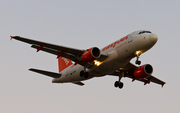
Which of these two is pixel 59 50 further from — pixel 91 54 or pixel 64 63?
pixel 64 63

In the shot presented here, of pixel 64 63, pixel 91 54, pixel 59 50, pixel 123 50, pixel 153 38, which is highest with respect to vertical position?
pixel 64 63

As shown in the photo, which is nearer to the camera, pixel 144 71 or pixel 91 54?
pixel 91 54

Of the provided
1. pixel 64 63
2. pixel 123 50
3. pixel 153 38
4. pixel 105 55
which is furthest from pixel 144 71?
pixel 64 63

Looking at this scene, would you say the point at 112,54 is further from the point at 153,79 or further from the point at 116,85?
the point at 153,79

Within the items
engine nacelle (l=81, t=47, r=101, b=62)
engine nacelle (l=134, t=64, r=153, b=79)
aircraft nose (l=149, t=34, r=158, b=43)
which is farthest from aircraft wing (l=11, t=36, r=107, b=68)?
engine nacelle (l=134, t=64, r=153, b=79)

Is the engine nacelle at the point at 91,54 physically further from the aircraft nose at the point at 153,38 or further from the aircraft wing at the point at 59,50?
the aircraft nose at the point at 153,38

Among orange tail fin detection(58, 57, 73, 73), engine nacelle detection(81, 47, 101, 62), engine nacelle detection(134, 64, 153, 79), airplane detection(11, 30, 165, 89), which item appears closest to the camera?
airplane detection(11, 30, 165, 89)

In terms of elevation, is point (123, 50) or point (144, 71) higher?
point (123, 50)

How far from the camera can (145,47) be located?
33.7 meters

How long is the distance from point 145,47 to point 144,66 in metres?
7.33

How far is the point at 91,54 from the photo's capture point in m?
34.7

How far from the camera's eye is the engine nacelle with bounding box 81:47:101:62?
34.7m

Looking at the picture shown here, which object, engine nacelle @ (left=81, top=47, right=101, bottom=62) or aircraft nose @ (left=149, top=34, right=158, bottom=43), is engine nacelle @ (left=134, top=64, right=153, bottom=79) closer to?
aircraft nose @ (left=149, top=34, right=158, bottom=43)

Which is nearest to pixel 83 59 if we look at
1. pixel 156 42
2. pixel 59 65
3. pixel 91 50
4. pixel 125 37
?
pixel 91 50
